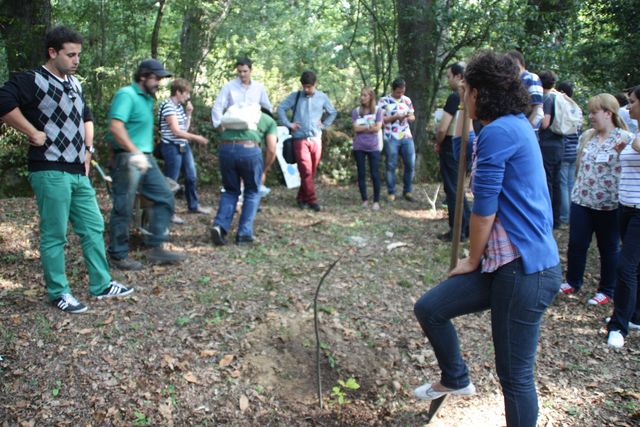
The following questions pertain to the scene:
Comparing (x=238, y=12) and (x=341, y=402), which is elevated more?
(x=238, y=12)

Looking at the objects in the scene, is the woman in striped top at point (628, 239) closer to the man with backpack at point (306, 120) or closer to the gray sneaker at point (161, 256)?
the gray sneaker at point (161, 256)

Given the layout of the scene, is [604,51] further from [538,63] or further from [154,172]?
[154,172]

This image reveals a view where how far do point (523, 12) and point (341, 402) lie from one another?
8114mm

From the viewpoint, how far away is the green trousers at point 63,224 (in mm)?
3996

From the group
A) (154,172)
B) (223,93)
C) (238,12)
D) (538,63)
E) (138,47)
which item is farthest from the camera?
(238,12)

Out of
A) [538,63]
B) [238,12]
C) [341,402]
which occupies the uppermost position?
[238,12]

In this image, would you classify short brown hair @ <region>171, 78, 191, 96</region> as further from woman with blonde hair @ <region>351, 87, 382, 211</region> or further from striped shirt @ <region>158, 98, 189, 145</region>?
woman with blonde hair @ <region>351, 87, 382, 211</region>

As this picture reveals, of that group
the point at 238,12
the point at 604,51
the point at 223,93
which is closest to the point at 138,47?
the point at 238,12

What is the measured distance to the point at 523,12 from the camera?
9.12m

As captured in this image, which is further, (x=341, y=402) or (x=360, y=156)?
(x=360, y=156)

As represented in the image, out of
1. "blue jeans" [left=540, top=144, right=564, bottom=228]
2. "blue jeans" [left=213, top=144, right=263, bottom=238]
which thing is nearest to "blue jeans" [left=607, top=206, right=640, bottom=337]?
"blue jeans" [left=540, top=144, right=564, bottom=228]

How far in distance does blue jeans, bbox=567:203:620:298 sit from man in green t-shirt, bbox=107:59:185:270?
3.90m

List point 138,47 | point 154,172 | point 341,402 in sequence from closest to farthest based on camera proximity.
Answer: point 341,402, point 154,172, point 138,47

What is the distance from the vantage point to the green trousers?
3996mm
